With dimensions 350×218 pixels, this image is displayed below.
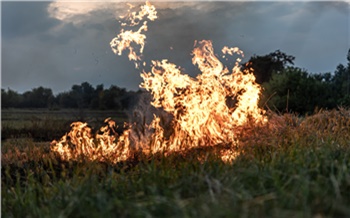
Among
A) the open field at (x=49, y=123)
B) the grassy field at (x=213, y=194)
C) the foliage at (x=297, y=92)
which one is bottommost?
the grassy field at (x=213, y=194)

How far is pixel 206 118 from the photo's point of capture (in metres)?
11.6

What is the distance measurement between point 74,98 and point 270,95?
9883 millimetres

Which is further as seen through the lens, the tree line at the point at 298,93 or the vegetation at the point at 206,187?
the tree line at the point at 298,93

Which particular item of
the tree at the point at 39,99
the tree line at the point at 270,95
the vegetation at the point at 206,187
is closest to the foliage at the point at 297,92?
the tree line at the point at 270,95

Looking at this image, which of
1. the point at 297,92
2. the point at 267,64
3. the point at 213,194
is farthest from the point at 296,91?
the point at 213,194

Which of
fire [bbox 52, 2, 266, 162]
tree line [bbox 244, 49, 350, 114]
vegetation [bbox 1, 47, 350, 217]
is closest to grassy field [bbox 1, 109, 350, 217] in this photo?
vegetation [bbox 1, 47, 350, 217]

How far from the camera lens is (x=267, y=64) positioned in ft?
105

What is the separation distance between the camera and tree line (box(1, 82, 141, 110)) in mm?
24594

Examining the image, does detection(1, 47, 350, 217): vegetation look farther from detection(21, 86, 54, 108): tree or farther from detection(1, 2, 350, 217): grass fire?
detection(21, 86, 54, 108): tree

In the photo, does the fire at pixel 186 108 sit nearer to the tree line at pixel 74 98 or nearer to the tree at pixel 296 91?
the tree line at pixel 74 98

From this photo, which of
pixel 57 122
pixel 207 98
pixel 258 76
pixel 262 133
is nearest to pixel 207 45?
pixel 207 98

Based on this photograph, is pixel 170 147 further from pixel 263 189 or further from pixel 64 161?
pixel 263 189

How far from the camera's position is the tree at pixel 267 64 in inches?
1232

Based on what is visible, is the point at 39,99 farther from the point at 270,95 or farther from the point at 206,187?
the point at 206,187
